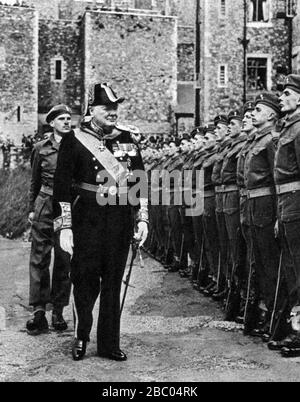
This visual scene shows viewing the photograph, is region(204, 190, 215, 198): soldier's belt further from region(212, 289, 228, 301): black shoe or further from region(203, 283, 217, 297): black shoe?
region(212, 289, 228, 301): black shoe

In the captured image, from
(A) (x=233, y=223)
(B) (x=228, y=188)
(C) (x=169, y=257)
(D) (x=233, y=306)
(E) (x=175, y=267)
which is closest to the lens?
(D) (x=233, y=306)

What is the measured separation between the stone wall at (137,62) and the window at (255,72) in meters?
3.94

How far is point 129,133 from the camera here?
573 centimetres

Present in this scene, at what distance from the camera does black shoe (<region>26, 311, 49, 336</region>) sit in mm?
6477

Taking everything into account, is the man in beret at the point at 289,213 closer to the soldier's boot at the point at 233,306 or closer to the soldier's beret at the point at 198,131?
the soldier's boot at the point at 233,306

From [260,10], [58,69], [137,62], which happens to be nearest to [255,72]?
[260,10]

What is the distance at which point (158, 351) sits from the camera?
5719mm

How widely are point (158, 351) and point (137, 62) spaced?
3168cm

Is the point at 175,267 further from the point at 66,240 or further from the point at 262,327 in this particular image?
the point at 66,240

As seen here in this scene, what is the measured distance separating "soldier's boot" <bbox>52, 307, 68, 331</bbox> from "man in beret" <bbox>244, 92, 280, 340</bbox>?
174 centimetres

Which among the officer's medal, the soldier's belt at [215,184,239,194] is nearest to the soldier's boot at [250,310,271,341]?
the soldier's belt at [215,184,239,194]
